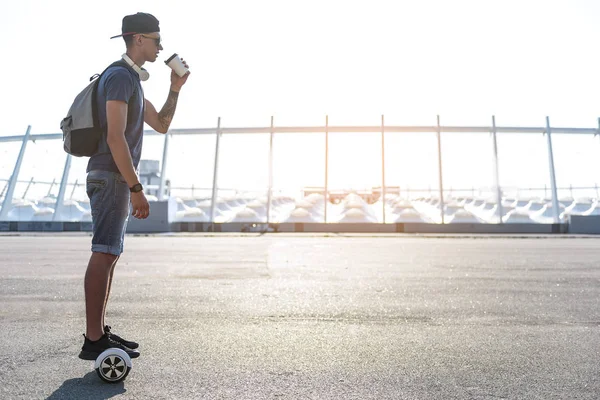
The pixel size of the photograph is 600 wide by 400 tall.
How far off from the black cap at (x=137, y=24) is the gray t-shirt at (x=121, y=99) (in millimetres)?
132

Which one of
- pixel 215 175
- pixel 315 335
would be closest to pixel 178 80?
pixel 315 335

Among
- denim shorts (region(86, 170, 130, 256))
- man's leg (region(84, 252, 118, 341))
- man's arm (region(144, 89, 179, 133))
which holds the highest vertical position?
man's arm (region(144, 89, 179, 133))

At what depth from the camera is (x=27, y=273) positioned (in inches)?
203

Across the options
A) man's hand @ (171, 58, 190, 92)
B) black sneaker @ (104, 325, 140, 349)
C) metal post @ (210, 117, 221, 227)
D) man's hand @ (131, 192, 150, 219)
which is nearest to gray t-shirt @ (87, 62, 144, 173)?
man's hand @ (131, 192, 150, 219)

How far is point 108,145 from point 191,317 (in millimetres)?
1421

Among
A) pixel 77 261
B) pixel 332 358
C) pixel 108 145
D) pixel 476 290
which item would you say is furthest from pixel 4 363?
pixel 77 261

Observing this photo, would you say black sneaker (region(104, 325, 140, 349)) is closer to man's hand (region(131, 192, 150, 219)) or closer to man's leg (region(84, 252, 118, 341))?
man's leg (region(84, 252, 118, 341))

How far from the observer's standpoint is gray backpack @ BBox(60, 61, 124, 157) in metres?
1.82

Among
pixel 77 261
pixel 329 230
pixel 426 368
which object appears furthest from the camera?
pixel 329 230

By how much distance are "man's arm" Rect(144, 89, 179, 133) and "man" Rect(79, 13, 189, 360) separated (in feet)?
0.84

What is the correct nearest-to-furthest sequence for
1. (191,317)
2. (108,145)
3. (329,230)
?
(108,145)
(191,317)
(329,230)

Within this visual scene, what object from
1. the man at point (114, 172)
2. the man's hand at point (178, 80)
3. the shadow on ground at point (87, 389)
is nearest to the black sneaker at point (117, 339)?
the man at point (114, 172)

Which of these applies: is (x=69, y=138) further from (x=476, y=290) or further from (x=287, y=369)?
(x=476, y=290)

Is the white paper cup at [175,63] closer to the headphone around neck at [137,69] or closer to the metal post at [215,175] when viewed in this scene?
the headphone around neck at [137,69]
